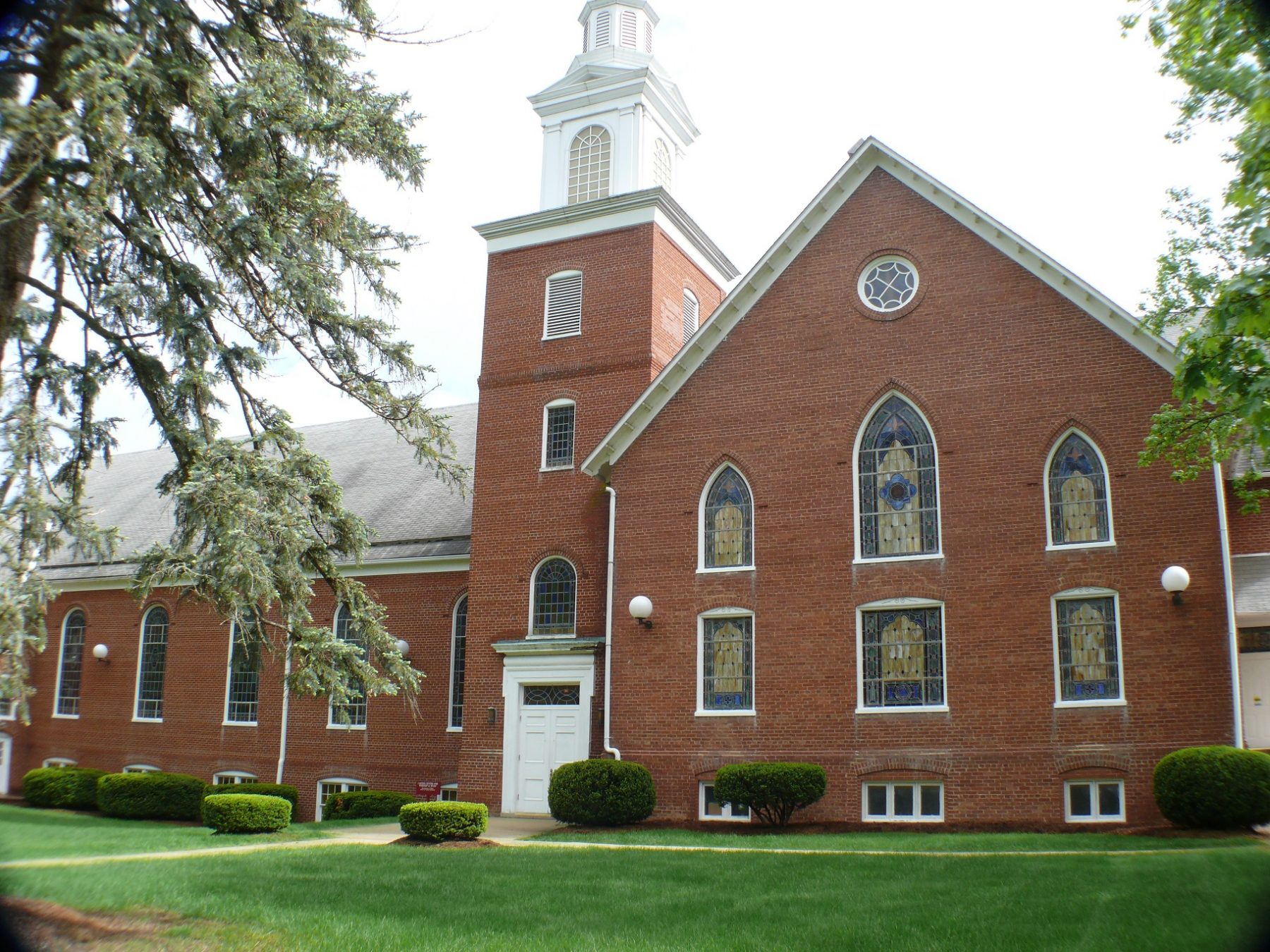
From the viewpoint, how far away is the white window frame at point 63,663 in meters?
32.4

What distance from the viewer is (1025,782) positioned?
18.6 metres

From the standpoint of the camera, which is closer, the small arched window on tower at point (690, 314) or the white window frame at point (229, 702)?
the small arched window on tower at point (690, 314)

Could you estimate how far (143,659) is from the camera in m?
31.7

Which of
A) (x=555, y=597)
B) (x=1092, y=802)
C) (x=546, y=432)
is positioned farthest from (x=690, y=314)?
(x=1092, y=802)

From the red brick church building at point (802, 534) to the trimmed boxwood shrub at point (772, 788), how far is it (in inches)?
27.0

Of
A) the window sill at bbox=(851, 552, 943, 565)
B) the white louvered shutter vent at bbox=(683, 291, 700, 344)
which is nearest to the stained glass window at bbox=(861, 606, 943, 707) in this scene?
the window sill at bbox=(851, 552, 943, 565)

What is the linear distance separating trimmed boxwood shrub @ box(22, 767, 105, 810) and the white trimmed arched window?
16460 millimetres

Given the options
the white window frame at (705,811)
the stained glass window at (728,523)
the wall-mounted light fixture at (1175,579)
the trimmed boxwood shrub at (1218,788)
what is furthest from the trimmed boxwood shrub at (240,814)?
the wall-mounted light fixture at (1175,579)

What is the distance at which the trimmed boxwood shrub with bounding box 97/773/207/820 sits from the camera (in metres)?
26.6

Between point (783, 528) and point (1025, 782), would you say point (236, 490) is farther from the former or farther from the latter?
point (1025, 782)

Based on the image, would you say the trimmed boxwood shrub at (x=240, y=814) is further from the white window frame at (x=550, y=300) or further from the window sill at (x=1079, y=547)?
the window sill at (x=1079, y=547)

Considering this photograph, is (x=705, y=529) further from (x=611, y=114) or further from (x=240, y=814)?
(x=611, y=114)

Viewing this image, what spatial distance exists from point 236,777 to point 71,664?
24.6 feet

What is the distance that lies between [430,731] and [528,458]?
6579 millimetres
